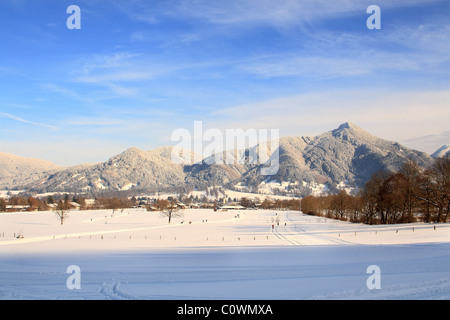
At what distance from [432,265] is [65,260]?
97.2 ft

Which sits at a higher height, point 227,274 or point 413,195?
point 413,195

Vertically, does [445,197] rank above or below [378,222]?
above

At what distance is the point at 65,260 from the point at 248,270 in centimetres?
1731

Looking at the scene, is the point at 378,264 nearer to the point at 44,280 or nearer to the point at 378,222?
the point at 44,280

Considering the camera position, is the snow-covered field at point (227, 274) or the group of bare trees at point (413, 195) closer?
the snow-covered field at point (227, 274)

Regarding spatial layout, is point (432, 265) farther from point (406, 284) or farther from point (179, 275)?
point (179, 275)

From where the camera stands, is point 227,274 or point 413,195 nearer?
point 227,274

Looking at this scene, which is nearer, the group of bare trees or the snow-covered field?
the snow-covered field

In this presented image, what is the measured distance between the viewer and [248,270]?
2495 cm

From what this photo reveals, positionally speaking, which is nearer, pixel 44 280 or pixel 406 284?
pixel 406 284
